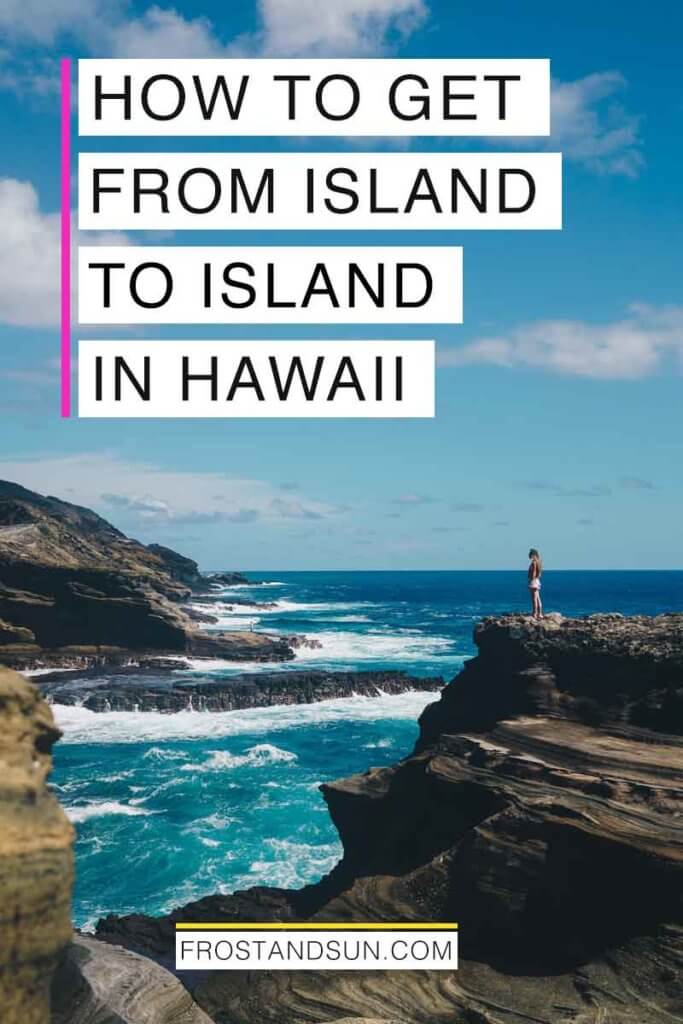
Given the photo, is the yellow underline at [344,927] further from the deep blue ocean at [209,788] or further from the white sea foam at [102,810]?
Answer: the white sea foam at [102,810]

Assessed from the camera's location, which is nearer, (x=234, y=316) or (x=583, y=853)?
(x=583, y=853)

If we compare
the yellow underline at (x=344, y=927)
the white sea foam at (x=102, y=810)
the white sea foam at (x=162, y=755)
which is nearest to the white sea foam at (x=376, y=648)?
the white sea foam at (x=162, y=755)

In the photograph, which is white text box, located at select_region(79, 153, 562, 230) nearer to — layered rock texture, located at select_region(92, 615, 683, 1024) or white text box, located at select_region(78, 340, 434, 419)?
white text box, located at select_region(78, 340, 434, 419)

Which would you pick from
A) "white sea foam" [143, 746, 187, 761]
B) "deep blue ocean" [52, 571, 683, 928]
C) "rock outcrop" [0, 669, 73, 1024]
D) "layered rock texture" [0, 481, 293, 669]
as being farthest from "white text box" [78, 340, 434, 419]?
"layered rock texture" [0, 481, 293, 669]

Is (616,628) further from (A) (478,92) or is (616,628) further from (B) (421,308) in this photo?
(A) (478,92)

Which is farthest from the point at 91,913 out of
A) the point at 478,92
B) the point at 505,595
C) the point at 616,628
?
the point at 505,595

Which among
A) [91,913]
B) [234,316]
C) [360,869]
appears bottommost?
[91,913]

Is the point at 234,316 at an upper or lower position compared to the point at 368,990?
upper

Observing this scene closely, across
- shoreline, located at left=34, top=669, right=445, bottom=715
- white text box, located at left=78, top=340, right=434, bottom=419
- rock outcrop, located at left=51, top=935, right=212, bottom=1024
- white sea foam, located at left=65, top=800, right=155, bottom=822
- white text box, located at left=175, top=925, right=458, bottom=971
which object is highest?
white text box, located at left=78, top=340, right=434, bottom=419
